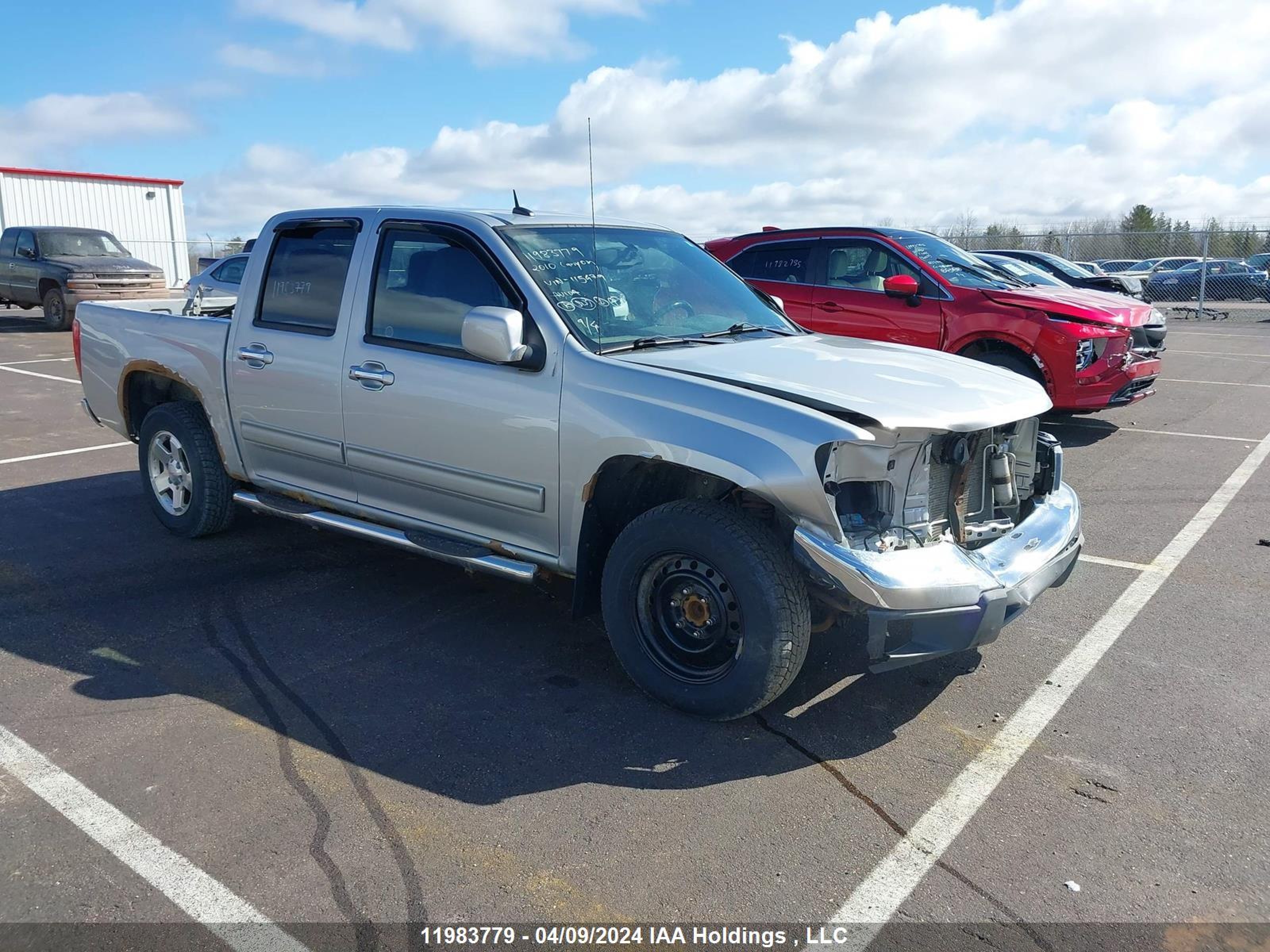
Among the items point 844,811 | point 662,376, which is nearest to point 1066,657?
point 844,811

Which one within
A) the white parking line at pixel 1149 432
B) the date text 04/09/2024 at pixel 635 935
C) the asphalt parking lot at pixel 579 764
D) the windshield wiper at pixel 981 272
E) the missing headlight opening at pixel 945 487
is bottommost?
the date text 04/09/2024 at pixel 635 935

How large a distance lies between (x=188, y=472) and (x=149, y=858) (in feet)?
11.0

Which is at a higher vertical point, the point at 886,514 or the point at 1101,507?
the point at 886,514

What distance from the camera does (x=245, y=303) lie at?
542 centimetres

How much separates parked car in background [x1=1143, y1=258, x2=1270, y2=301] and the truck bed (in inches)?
1123

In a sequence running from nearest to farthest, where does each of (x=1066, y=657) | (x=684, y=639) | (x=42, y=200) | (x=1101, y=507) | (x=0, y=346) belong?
(x=684, y=639) → (x=1066, y=657) → (x=1101, y=507) → (x=0, y=346) → (x=42, y=200)

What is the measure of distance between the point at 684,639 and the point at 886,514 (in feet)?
2.96

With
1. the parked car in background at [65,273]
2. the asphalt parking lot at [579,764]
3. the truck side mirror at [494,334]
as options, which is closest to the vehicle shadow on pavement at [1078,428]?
the asphalt parking lot at [579,764]

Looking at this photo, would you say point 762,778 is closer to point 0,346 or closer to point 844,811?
point 844,811

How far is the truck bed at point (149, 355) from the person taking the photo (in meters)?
5.57

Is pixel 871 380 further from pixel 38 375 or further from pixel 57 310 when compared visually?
pixel 57 310

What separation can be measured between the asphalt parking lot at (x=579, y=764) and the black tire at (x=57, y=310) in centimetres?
1590

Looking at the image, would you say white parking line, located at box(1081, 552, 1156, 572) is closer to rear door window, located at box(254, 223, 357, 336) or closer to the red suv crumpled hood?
the red suv crumpled hood

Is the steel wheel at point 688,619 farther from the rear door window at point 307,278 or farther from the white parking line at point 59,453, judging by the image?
the white parking line at point 59,453
